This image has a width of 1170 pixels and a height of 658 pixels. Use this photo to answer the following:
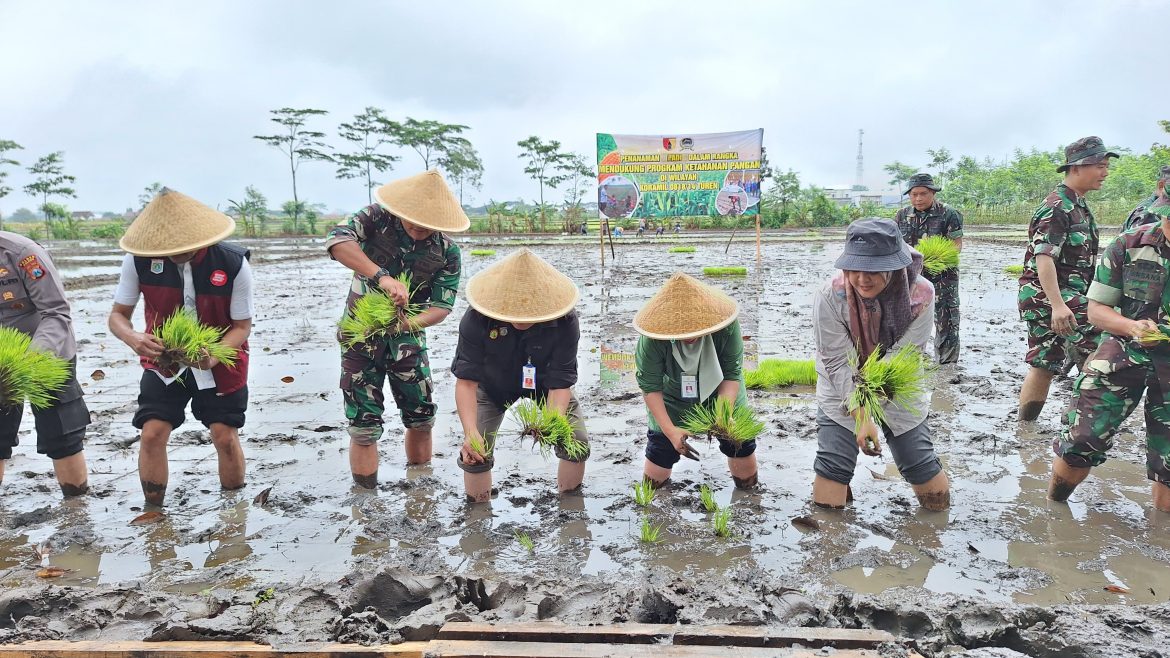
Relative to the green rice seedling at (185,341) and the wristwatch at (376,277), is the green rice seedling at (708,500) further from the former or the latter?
the green rice seedling at (185,341)

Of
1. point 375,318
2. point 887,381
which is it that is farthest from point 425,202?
point 887,381

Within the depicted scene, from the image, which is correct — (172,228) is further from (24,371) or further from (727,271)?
(727,271)

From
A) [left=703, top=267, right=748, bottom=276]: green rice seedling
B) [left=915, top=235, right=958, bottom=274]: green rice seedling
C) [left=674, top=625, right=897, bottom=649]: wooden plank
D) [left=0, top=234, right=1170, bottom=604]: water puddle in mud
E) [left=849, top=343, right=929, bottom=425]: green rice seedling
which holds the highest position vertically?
[left=915, top=235, right=958, bottom=274]: green rice seedling

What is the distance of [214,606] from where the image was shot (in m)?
2.58

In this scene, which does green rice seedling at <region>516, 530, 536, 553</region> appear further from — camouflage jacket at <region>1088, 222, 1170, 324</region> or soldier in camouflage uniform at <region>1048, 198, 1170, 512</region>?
camouflage jacket at <region>1088, 222, 1170, 324</region>

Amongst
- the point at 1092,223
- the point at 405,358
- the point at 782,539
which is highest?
the point at 1092,223

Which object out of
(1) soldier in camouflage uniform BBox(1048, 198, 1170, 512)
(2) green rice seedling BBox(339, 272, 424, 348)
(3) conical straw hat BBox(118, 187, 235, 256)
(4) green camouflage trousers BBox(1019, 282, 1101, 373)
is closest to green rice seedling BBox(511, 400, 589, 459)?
(2) green rice seedling BBox(339, 272, 424, 348)

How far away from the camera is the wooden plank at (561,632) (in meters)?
2.17

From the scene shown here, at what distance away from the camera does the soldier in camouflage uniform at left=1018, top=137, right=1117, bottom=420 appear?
4422 mm

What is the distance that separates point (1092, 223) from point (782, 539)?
326cm

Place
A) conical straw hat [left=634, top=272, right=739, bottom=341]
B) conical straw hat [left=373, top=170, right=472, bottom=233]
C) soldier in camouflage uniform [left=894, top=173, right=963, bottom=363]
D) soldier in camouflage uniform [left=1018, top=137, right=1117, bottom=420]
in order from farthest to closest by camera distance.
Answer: soldier in camouflage uniform [left=894, top=173, right=963, bottom=363] → soldier in camouflage uniform [left=1018, top=137, right=1117, bottom=420] → conical straw hat [left=373, top=170, right=472, bottom=233] → conical straw hat [left=634, top=272, right=739, bottom=341]

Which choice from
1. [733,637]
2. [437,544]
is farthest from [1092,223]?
[437,544]

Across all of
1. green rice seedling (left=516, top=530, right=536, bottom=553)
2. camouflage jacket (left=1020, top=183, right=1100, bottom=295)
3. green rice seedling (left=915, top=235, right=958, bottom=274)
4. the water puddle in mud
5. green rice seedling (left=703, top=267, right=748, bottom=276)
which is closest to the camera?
the water puddle in mud

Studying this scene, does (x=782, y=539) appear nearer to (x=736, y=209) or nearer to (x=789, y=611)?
(x=789, y=611)
